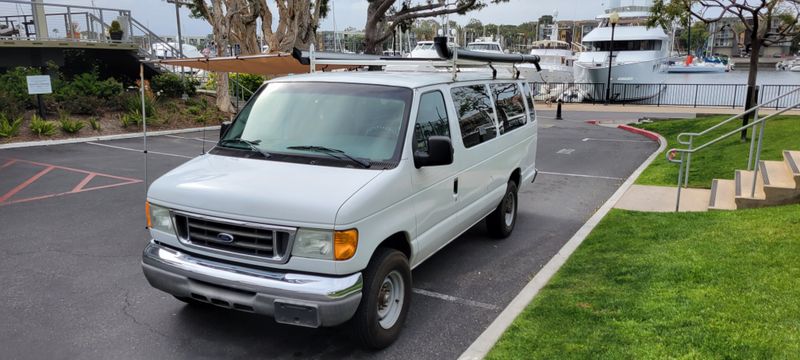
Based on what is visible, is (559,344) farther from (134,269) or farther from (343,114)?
(134,269)

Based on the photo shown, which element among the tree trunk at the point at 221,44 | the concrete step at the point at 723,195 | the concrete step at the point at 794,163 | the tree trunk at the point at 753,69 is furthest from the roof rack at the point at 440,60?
the tree trunk at the point at 221,44

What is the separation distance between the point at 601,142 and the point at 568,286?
42.0 feet

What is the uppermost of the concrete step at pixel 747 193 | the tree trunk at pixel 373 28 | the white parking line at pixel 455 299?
the tree trunk at pixel 373 28

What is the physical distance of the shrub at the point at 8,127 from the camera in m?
14.4

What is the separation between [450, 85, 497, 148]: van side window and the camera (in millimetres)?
5668

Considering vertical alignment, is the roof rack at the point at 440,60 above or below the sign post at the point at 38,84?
above

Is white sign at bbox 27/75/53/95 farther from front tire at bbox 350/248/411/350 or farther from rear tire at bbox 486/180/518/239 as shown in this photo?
front tire at bbox 350/248/411/350

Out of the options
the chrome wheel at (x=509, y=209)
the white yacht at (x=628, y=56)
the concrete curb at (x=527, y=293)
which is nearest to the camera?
the concrete curb at (x=527, y=293)

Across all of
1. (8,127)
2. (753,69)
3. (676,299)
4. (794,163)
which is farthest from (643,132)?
(8,127)

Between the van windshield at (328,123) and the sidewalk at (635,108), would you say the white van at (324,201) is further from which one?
the sidewalk at (635,108)

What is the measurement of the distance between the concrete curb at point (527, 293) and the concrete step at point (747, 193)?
5.51 ft

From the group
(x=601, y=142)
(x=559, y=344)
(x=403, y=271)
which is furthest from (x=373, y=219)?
(x=601, y=142)

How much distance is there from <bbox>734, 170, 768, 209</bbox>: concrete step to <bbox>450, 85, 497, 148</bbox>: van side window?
3895 millimetres

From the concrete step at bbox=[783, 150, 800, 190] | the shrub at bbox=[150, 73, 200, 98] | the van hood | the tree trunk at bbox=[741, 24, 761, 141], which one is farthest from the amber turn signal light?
the shrub at bbox=[150, 73, 200, 98]
